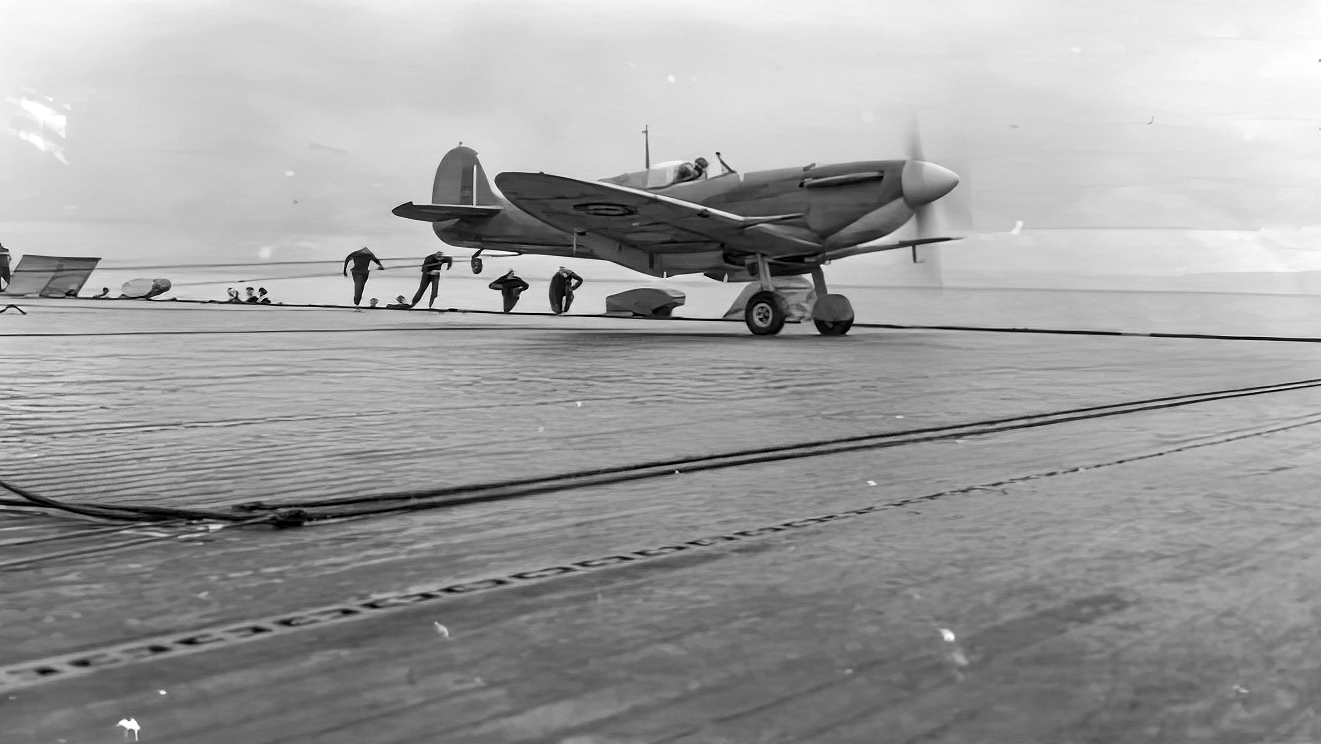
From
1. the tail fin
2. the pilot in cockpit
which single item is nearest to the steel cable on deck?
the pilot in cockpit

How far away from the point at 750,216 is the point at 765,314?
172 cm

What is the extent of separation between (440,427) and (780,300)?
10423 millimetres

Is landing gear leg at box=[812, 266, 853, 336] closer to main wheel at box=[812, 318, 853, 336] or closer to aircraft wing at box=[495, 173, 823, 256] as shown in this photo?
main wheel at box=[812, 318, 853, 336]

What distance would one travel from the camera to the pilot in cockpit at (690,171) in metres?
17.0

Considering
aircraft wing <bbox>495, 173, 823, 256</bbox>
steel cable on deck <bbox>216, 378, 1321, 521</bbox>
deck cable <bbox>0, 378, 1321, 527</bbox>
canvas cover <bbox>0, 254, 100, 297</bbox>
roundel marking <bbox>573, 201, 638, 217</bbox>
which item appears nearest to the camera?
deck cable <bbox>0, 378, 1321, 527</bbox>

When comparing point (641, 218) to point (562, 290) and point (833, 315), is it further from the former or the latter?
point (562, 290)

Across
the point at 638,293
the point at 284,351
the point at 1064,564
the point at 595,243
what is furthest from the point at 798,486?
the point at 638,293

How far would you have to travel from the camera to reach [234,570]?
255 cm

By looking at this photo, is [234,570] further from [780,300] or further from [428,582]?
[780,300]

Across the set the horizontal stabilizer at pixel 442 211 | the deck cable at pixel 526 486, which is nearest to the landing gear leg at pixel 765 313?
the horizontal stabilizer at pixel 442 211

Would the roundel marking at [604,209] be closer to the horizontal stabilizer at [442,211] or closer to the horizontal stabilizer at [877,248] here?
the horizontal stabilizer at [877,248]

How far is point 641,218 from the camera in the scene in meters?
15.5

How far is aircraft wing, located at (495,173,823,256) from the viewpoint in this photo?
48.5 feet

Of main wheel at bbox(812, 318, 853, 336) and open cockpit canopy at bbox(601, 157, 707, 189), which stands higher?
open cockpit canopy at bbox(601, 157, 707, 189)
